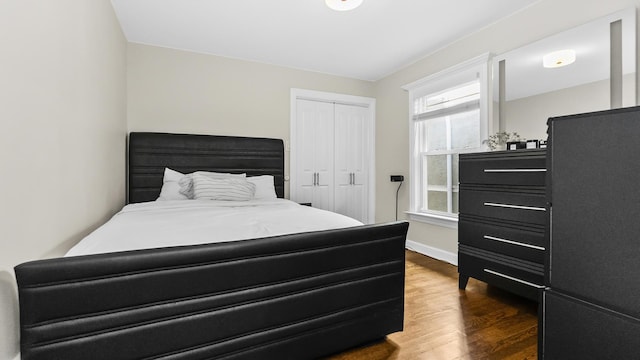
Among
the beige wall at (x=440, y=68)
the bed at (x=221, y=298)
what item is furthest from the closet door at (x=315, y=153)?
the bed at (x=221, y=298)

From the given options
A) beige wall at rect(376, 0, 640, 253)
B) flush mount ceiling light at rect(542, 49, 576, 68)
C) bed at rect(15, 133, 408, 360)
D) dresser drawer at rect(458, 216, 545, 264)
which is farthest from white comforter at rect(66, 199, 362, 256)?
beige wall at rect(376, 0, 640, 253)

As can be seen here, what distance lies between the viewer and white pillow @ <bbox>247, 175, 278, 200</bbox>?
3381 mm

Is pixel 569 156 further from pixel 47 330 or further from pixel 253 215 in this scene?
pixel 47 330

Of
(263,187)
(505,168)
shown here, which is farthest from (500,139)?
(263,187)

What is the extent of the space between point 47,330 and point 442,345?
191cm

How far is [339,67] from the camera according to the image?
13.6 ft

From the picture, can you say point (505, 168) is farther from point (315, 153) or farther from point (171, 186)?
point (171, 186)

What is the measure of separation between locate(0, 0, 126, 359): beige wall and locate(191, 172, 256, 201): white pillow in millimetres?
775

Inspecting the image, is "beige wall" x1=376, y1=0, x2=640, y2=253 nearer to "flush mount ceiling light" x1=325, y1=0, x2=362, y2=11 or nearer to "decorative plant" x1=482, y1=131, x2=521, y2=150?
"decorative plant" x1=482, y1=131, x2=521, y2=150

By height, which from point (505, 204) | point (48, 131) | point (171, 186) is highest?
point (48, 131)

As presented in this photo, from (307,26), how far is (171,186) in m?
2.18

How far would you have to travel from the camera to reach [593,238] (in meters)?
1.15

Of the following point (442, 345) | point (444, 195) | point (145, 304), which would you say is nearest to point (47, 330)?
point (145, 304)

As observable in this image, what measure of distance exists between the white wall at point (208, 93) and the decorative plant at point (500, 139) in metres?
2.42
